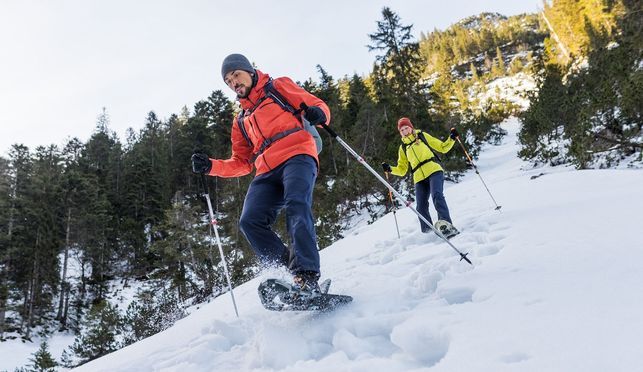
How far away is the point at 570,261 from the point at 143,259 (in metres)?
36.1

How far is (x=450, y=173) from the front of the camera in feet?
66.0

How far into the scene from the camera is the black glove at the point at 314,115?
335cm

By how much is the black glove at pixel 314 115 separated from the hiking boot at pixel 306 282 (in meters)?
1.32

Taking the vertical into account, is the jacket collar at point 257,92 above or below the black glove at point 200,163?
above

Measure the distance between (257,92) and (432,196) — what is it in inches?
139

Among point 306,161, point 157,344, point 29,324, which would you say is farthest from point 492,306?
point 29,324

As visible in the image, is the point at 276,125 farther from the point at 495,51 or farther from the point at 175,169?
the point at 495,51

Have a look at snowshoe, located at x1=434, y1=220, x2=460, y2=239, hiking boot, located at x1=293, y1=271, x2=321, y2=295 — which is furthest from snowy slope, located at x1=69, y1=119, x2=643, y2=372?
snowshoe, located at x1=434, y1=220, x2=460, y2=239

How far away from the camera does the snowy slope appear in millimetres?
1664

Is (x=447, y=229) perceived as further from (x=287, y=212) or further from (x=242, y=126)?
(x=242, y=126)

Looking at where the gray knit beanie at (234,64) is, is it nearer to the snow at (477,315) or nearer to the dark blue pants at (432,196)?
the snow at (477,315)

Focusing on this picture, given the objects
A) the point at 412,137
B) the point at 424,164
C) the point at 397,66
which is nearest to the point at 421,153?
the point at 424,164

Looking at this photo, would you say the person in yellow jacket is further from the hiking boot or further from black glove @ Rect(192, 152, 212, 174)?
the hiking boot

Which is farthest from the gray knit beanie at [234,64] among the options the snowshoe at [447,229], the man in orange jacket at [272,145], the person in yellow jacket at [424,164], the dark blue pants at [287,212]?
the snowshoe at [447,229]
